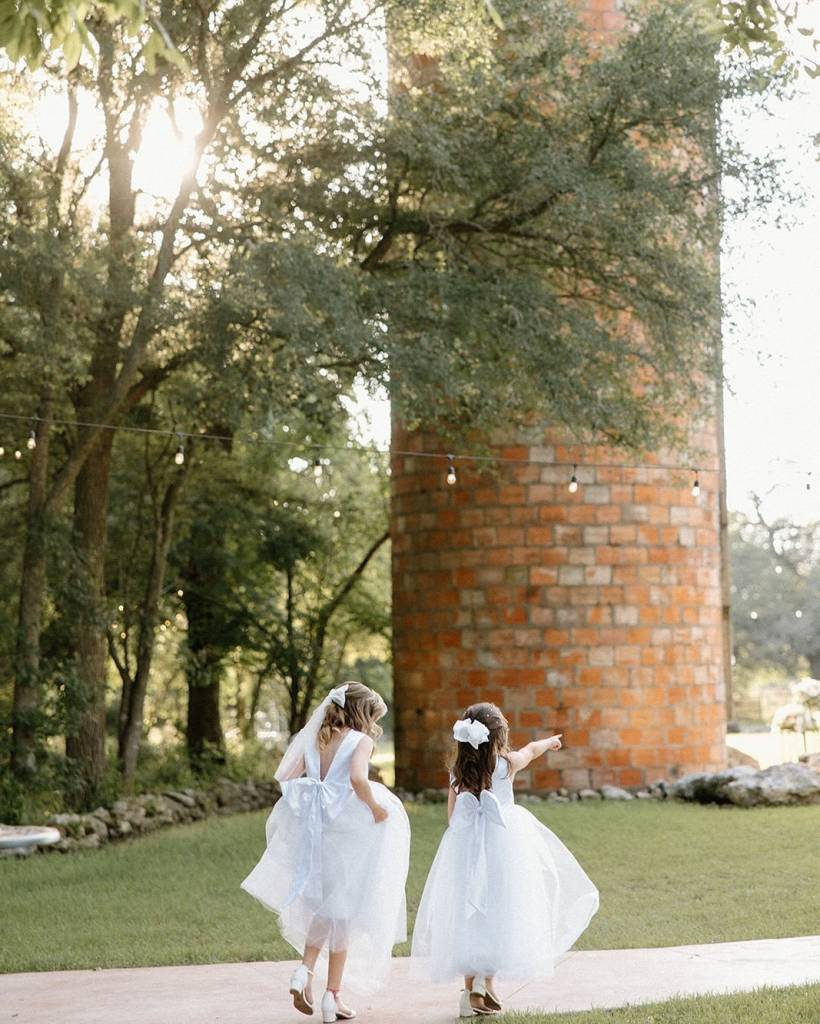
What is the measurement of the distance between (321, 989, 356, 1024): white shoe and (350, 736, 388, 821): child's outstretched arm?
2.32ft

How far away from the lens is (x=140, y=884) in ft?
34.3

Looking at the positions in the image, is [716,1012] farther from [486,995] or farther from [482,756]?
[482,756]

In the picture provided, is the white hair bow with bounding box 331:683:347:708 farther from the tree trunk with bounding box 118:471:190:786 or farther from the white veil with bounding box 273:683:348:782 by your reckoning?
the tree trunk with bounding box 118:471:190:786

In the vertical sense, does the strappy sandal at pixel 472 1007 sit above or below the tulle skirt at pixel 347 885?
below

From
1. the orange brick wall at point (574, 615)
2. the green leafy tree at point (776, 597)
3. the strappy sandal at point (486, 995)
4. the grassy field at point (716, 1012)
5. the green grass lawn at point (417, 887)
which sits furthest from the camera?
the green leafy tree at point (776, 597)

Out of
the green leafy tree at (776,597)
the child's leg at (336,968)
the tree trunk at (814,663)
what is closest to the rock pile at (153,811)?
the child's leg at (336,968)

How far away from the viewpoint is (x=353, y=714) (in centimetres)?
608

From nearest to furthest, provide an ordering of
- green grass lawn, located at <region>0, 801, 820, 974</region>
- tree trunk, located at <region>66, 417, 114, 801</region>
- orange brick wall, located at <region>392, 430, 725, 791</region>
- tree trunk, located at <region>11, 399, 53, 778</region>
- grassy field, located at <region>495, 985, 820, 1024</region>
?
grassy field, located at <region>495, 985, 820, 1024</region> < green grass lawn, located at <region>0, 801, 820, 974</region> < tree trunk, located at <region>11, 399, 53, 778</region> < tree trunk, located at <region>66, 417, 114, 801</region> < orange brick wall, located at <region>392, 430, 725, 791</region>

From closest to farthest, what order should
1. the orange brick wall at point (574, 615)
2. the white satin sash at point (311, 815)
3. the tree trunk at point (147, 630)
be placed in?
the white satin sash at point (311, 815)
the orange brick wall at point (574, 615)
the tree trunk at point (147, 630)

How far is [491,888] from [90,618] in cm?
903

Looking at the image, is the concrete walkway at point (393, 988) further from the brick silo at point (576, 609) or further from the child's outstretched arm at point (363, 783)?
the brick silo at point (576, 609)

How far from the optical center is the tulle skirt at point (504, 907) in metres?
5.80

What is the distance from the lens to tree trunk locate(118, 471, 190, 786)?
16.2 m

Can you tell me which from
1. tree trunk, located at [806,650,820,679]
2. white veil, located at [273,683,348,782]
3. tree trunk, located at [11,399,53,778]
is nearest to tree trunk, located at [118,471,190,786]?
tree trunk, located at [11,399,53,778]
